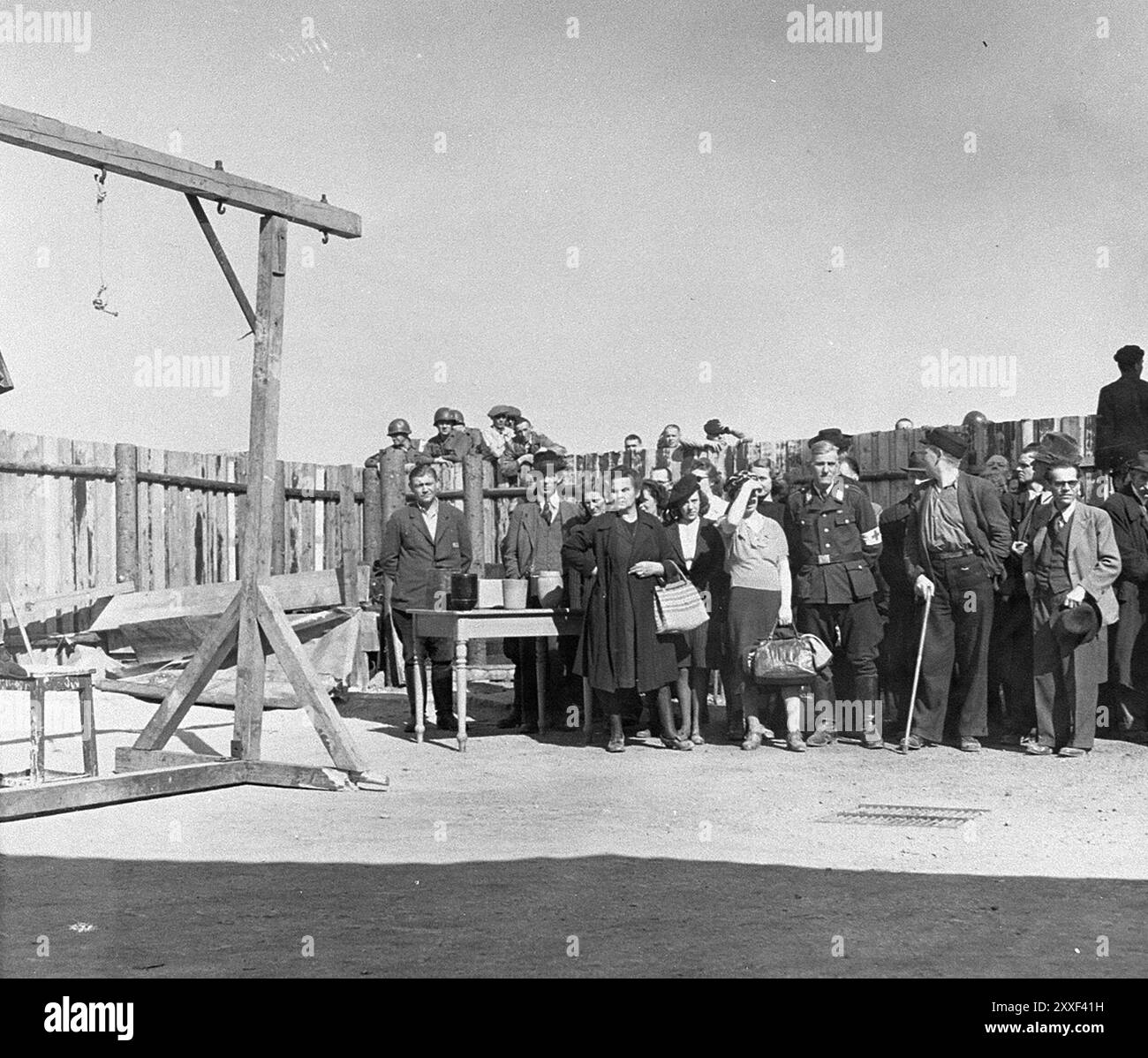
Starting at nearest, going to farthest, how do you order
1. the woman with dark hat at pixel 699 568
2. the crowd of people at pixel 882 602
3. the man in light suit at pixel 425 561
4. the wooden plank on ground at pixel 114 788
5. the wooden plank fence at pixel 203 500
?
the wooden plank on ground at pixel 114 788 < the crowd of people at pixel 882 602 < the woman with dark hat at pixel 699 568 < the man in light suit at pixel 425 561 < the wooden plank fence at pixel 203 500

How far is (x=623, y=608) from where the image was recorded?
409 inches

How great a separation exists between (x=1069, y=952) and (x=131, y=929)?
3184 millimetres

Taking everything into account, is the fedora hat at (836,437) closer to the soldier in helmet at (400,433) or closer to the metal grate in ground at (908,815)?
the metal grate in ground at (908,815)

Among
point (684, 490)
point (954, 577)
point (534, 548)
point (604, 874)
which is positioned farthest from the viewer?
point (534, 548)

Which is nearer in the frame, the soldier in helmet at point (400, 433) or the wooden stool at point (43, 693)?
the wooden stool at point (43, 693)

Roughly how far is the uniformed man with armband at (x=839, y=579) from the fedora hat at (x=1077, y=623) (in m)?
1.20

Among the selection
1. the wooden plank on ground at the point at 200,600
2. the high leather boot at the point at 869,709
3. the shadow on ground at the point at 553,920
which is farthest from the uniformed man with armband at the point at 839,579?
the wooden plank on ground at the point at 200,600

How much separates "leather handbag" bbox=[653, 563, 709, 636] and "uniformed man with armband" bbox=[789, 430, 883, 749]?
776mm

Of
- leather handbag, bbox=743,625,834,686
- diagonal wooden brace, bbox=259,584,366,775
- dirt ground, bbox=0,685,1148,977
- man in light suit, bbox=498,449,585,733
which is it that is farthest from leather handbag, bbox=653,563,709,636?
diagonal wooden brace, bbox=259,584,366,775

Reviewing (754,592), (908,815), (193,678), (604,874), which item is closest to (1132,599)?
(754,592)

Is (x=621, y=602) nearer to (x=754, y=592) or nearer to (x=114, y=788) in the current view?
(x=754, y=592)

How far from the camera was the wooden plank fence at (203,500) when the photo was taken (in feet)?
43.3

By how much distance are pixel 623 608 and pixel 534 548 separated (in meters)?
1.85

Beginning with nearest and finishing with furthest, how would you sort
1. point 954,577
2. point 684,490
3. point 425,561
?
1. point 954,577
2. point 684,490
3. point 425,561
